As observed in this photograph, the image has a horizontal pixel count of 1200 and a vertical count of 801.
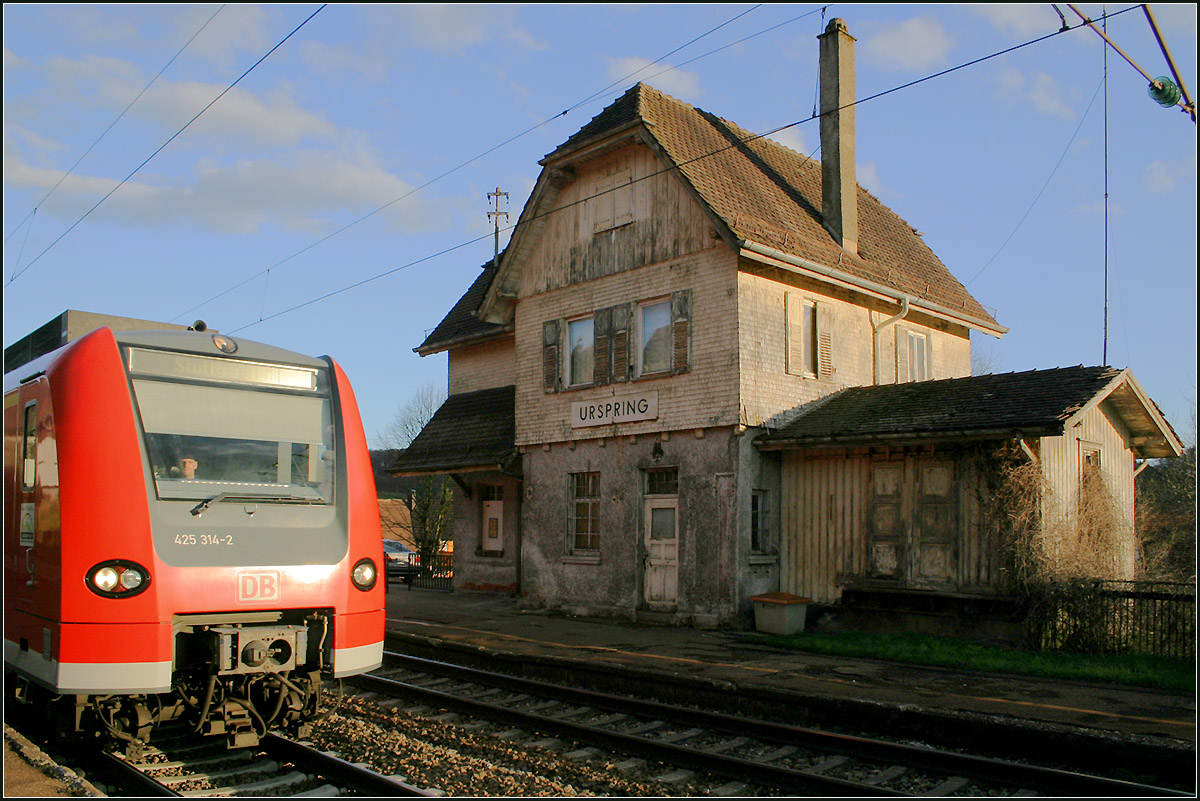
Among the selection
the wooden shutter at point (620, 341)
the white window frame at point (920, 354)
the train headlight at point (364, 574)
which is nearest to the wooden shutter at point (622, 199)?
the wooden shutter at point (620, 341)

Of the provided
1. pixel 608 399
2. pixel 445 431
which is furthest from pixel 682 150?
pixel 445 431

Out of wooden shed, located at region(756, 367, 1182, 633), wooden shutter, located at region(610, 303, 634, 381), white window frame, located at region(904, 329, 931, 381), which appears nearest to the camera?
wooden shed, located at region(756, 367, 1182, 633)

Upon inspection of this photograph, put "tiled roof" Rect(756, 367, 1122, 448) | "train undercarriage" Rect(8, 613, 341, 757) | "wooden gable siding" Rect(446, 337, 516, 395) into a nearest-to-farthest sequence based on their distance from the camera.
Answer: "train undercarriage" Rect(8, 613, 341, 757) → "tiled roof" Rect(756, 367, 1122, 448) → "wooden gable siding" Rect(446, 337, 516, 395)

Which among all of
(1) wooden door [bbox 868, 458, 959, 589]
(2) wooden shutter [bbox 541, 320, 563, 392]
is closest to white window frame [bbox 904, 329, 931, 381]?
(1) wooden door [bbox 868, 458, 959, 589]

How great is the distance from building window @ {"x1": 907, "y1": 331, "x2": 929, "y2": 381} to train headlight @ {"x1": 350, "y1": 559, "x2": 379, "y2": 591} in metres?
14.0

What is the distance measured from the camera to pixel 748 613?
1523 cm

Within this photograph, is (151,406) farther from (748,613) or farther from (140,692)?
(748,613)

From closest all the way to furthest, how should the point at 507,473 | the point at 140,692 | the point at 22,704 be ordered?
the point at 140,692, the point at 22,704, the point at 507,473

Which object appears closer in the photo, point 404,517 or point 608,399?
point 608,399

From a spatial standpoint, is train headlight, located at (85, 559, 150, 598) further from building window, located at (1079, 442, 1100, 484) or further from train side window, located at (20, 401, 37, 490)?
building window, located at (1079, 442, 1100, 484)

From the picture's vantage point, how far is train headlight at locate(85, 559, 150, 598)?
623 cm

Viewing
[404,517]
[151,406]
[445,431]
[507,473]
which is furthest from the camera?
[404,517]

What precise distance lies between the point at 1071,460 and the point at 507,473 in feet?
34.2

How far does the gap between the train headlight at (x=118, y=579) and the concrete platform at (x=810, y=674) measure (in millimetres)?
5917
